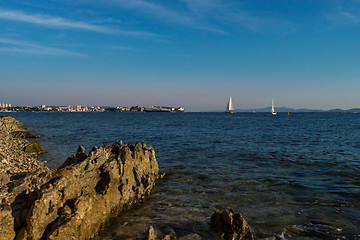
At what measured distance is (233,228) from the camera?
721 cm

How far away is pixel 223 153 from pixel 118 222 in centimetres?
1585

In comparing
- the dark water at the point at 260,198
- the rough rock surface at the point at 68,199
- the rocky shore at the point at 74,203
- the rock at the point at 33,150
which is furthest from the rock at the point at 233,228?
the rock at the point at 33,150

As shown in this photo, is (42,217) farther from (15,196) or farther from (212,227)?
(212,227)

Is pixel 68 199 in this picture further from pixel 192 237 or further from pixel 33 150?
pixel 33 150

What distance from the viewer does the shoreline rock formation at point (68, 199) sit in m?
6.27

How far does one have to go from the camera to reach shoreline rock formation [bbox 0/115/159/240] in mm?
6273

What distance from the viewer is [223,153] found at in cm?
2270

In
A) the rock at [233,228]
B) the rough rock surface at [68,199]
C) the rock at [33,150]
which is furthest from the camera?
the rock at [33,150]

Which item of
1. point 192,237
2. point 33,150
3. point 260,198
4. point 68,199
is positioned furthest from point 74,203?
point 33,150

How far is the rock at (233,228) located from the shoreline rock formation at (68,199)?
421 centimetres

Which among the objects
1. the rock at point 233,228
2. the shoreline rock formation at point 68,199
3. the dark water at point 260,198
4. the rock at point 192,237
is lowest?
the dark water at point 260,198

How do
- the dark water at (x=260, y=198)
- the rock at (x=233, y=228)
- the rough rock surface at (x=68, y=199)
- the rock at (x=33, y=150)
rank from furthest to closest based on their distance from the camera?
the rock at (x=33, y=150)
the dark water at (x=260, y=198)
the rock at (x=233, y=228)
the rough rock surface at (x=68, y=199)

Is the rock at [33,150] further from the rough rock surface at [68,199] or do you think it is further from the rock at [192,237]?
the rock at [192,237]

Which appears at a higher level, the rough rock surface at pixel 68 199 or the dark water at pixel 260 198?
the rough rock surface at pixel 68 199
